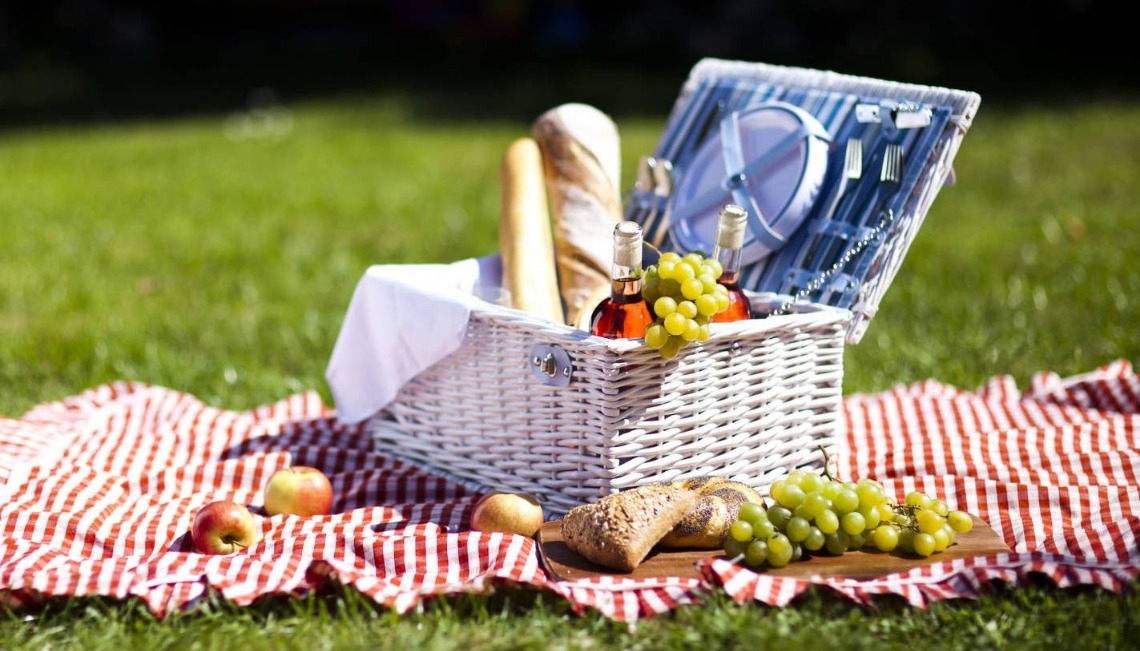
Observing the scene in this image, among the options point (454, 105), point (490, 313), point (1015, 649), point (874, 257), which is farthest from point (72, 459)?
point (454, 105)

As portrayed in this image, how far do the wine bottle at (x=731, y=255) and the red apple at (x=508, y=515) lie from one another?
20.6 inches

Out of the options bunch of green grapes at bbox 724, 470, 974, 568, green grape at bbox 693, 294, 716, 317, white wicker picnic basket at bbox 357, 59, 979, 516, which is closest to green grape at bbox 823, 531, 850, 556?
bunch of green grapes at bbox 724, 470, 974, 568

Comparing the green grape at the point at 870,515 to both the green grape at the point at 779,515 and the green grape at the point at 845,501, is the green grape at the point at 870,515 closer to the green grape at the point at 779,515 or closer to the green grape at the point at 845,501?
the green grape at the point at 845,501

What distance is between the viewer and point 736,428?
2482 millimetres

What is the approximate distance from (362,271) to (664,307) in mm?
2581

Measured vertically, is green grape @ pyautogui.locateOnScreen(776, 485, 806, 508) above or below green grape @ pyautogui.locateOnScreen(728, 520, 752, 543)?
above

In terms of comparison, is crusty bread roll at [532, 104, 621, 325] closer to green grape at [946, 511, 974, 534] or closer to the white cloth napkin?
the white cloth napkin

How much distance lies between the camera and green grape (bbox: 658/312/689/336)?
220cm

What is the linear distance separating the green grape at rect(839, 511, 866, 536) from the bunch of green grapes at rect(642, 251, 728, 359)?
0.41 m

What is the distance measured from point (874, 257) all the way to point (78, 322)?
8.55 feet

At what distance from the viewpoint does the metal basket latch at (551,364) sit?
93.7 inches

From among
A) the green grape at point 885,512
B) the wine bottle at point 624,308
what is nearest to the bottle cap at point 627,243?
the wine bottle at point 624,308

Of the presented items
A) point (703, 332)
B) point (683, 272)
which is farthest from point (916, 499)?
point (683, 272)

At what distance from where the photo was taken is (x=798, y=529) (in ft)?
7.11
